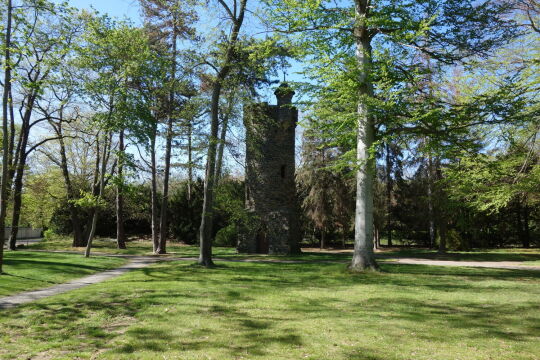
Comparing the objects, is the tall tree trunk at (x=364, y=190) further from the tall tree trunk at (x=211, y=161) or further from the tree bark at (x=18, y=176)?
the tree bark at (x=18, y=176)

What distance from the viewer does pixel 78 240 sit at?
28.4 meters

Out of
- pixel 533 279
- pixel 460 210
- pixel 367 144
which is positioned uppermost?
pixel 367 144

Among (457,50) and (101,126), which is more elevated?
(457,50)

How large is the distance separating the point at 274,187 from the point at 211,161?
379 inches

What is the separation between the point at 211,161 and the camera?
1573 cm

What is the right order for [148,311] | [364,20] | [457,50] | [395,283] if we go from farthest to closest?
[457,50]
[364,20]
[395,283]
[148,311]

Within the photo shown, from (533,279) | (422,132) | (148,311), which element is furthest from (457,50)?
(148,311)

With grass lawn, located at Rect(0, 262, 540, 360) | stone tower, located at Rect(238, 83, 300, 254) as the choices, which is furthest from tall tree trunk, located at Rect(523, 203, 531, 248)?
grass lawn, located at Rect(0, 262, 540, 360)

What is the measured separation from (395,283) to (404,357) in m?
6.46

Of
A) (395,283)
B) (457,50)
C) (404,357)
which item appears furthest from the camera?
(457,50)

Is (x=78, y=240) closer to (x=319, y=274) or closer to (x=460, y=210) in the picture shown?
(x=319, y=274)

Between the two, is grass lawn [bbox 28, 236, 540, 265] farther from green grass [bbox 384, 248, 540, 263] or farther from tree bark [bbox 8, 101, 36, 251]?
tree bark [bbox 8, 101, 36, 251]

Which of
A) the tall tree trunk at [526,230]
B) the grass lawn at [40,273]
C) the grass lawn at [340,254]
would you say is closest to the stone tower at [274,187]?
the grass lawn at [340,254]

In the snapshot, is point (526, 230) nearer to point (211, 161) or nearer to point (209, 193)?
point (209, 193)
